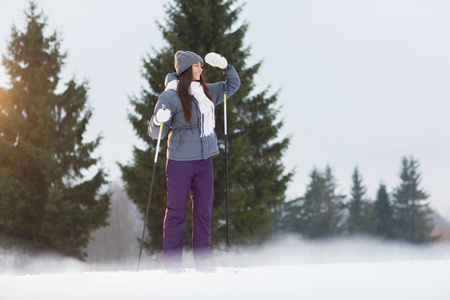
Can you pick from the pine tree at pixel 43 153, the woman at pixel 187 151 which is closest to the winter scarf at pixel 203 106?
the woman at pixel 187 151

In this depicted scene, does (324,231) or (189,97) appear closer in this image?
(189,97)

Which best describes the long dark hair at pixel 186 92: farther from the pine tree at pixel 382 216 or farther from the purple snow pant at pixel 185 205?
the pine tree at pixel 382 216

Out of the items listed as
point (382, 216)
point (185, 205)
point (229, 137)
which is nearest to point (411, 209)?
point (382, 216)

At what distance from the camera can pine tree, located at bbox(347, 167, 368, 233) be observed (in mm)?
43844

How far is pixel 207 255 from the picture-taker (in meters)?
4.62

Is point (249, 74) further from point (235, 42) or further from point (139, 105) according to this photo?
point (139, 105)

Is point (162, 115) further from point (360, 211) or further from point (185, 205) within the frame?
point (360, 211)

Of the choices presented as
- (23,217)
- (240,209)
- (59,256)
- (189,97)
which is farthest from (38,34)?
(189,97)

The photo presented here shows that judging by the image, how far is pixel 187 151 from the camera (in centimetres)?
445

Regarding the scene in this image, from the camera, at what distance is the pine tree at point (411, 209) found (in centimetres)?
4291

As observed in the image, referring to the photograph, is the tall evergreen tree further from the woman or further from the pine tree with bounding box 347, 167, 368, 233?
the woman

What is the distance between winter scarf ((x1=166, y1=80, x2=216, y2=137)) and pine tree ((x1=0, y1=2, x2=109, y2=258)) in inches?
480

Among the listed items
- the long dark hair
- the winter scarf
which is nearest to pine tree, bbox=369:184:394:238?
the winter scarf

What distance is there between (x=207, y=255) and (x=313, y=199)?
41334 mm
